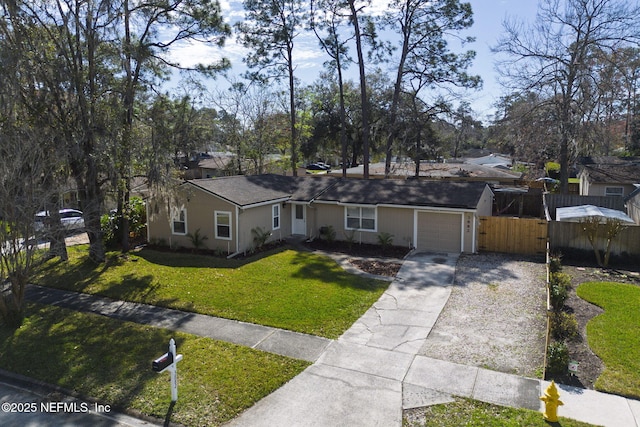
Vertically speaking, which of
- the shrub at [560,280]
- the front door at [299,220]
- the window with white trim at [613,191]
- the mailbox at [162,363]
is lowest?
the shrub at [560,280]

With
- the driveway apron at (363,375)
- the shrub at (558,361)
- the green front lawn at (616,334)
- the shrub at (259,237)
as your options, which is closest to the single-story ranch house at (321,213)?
the shrub at (259,237)

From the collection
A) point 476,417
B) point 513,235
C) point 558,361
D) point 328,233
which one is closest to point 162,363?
point 476,417

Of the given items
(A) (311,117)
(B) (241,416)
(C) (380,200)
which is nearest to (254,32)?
(A) (311,117)

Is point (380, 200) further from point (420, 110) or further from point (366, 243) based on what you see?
point (420, 110)

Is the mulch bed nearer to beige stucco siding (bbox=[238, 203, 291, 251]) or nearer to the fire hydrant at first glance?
beige stucco siding (bbox=[238, 203, 291, 251])

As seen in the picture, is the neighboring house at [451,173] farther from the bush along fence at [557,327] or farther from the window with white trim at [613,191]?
the bush along fence at [557,327]

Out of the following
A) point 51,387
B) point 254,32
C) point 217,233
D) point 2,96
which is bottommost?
point 51,387

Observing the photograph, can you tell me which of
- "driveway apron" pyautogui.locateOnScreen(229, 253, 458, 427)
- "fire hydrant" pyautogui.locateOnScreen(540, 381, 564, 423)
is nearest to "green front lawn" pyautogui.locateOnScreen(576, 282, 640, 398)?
A: "fire hydrant" pyautogui.locateOnScreen(540, 381, 564, 423)
